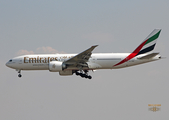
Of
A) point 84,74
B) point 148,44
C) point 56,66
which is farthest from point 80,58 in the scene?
point 148,44

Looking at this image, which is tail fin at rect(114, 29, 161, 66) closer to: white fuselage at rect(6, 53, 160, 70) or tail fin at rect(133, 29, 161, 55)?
tail fin at rect(133, 29, 161, 55)

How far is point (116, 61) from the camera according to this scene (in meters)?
40.3

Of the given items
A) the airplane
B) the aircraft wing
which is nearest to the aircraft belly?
the airplane

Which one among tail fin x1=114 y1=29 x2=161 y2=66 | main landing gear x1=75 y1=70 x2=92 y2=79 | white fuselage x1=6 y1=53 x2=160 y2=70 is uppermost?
tail fin x1=114 y1=29 x2=161 y2=66

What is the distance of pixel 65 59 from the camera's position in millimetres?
41719

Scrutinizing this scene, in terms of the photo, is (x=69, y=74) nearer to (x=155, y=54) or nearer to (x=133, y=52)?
Answer: (x=133, y=52)

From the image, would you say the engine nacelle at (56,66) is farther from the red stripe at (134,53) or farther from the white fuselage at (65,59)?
the red stripe at (134,53)

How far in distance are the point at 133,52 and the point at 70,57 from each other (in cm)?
867

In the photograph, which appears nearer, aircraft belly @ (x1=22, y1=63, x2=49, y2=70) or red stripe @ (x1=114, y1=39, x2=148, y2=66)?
red stripe @ (x1=114, y1=39, x2=148, y2=66)

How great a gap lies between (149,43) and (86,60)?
950cm

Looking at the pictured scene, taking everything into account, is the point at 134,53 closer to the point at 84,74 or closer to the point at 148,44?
the point at 148,44

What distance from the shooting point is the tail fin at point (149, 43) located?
A: 137 feet

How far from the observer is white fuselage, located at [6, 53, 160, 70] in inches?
1593

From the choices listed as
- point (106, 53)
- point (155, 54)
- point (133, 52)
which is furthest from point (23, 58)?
point (155, 54)
